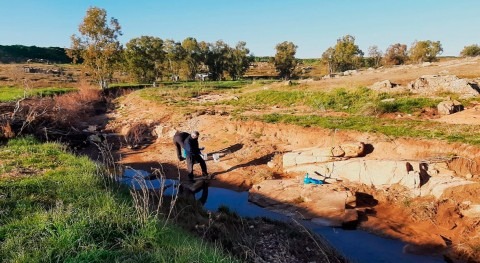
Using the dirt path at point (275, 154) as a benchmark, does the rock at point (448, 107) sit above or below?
above

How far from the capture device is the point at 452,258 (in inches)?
293

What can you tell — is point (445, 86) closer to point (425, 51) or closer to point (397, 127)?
point (397, 127)

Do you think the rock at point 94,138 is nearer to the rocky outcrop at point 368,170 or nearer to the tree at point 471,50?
the rocky outcrop at point 368,170

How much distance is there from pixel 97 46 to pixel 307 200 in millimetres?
28449

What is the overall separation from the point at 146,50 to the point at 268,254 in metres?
40.5

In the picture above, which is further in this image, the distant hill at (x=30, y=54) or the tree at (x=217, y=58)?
the distant hill at (x=30, y=54)

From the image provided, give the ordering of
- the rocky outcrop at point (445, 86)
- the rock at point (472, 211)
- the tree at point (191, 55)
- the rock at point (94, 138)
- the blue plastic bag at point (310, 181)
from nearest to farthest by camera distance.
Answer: the rock at point (472, 211) < the blue plastic bag at point (310, 181) < the rocky outcrop at point (445, 86) < the rock at point (94, 138) < the tree at point (191, 55)

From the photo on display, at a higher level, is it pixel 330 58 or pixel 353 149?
pixel 330 58

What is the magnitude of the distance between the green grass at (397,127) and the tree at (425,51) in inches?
1813

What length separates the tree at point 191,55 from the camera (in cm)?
5463

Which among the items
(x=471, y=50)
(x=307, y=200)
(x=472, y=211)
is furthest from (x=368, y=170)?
(x=471, y=50)

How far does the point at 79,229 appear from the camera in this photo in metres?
→ 5.05

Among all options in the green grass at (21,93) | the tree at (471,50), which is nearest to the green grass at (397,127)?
the green grass at (21,93)

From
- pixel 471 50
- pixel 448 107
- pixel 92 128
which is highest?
pixel 471 50
